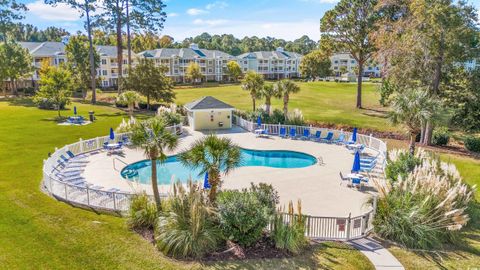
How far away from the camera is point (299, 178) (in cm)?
1708

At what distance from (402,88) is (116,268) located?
2298cm

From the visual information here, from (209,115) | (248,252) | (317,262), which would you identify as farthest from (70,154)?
(317,262)

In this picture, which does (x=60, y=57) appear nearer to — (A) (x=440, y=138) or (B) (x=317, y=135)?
(B) (x=317, y=135)

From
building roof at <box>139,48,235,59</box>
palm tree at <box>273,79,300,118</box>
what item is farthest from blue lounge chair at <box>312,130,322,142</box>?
building roof at <box>139,48,235,59</box>

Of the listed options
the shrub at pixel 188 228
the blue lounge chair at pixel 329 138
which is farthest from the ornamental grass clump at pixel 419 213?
the blue lounge chair at pixel 329 138

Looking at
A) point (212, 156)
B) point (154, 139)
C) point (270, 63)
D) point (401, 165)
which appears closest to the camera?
point (212, 156)

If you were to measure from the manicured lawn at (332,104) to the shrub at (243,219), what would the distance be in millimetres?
17324

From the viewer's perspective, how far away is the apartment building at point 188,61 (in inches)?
3105

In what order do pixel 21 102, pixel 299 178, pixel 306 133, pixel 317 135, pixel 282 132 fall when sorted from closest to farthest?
pixel 299 178 → pixel 317 135 → pixel 306 133 → pixel 282 132 → pixel 21 102

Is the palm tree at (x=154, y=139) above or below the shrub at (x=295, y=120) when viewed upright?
above

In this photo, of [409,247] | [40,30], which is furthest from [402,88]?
[40,30]

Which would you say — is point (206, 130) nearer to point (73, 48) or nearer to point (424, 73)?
point (424, 73)

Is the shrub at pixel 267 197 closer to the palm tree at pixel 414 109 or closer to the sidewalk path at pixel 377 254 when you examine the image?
the sidewalk path at pixel 377 254

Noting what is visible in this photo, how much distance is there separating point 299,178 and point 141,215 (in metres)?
8.36
